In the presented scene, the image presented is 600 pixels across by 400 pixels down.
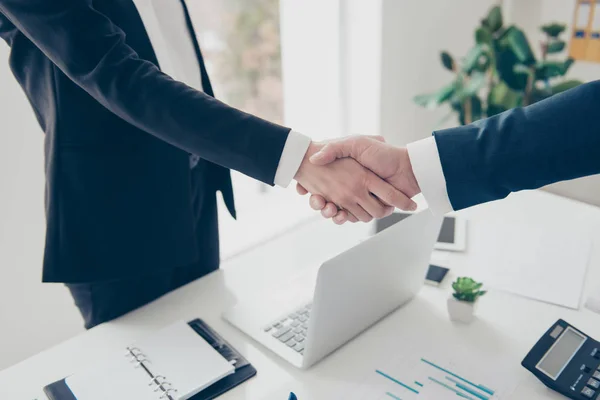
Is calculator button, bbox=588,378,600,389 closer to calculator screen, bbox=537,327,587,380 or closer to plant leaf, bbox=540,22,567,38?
calculator screen, bbox=537,327,587,380

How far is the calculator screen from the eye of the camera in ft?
3.06

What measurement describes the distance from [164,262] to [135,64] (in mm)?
432

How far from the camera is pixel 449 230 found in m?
1.48

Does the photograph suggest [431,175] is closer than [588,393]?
No

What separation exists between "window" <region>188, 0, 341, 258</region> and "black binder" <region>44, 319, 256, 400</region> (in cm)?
135

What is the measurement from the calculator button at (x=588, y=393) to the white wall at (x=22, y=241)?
152cm

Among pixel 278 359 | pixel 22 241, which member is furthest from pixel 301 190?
pixel 22 241

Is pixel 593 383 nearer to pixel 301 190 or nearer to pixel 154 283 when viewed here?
pixel 301 190

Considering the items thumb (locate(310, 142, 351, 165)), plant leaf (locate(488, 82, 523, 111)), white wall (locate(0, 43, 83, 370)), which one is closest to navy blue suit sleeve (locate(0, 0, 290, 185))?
thumb (locate(310, 142, 351, 165))

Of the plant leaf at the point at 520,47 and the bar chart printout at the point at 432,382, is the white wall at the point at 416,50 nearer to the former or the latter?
the plant leaf at the point at 520,47

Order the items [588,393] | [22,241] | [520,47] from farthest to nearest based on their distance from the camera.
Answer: [520,47] < [22,241] < [588,393]

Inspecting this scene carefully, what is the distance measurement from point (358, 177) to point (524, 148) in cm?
38

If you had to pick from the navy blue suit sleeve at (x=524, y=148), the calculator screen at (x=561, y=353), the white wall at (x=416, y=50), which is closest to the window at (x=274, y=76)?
the white wall at (x=416, y=50)

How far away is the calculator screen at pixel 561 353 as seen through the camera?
93 centimetres
